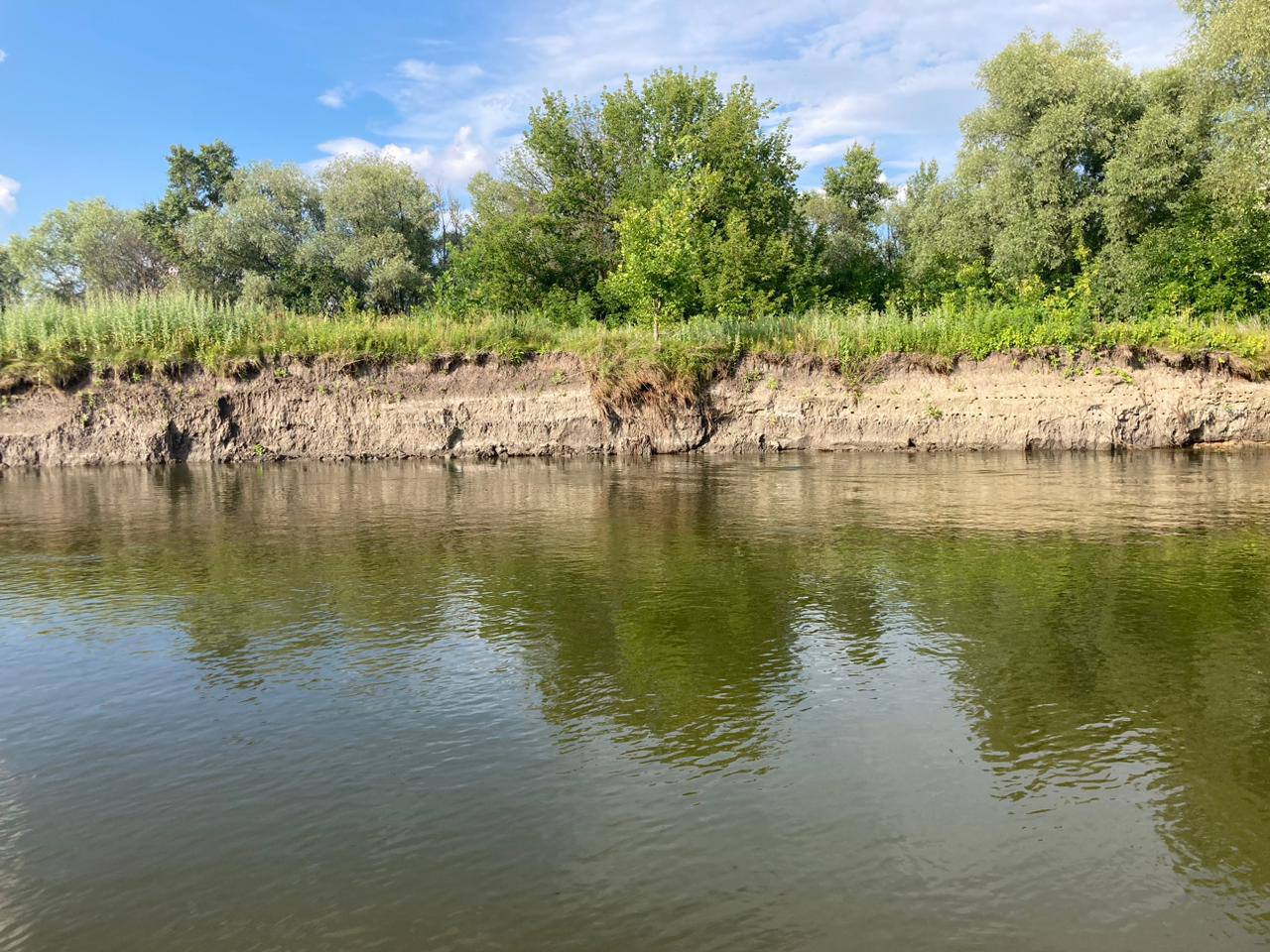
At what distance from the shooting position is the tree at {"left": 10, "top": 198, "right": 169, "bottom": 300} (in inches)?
2611

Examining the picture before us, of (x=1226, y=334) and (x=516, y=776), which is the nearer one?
(x=516, y=776)

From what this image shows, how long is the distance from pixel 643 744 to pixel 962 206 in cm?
4302

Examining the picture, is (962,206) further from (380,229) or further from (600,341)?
(380,229)

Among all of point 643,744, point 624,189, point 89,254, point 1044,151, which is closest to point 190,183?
point 89,254

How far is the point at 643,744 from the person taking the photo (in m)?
5.59

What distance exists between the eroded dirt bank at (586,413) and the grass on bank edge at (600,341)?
466 millimetres

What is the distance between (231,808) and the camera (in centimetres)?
482

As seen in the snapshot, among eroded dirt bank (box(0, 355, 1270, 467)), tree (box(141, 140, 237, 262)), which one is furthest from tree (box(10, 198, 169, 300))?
eroded dirt bank (box(0, 355, 1270, 467))

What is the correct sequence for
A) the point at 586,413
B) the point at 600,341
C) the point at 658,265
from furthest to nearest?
the point at 600,341, the point at 658,265, the point at 586,413

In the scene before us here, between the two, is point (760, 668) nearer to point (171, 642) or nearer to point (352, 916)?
point (352, 916)

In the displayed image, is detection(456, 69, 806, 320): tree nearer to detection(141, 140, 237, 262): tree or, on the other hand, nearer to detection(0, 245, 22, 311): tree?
detection(141, 140, 237, 262): tree

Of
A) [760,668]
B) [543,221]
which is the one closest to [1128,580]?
[760,668]

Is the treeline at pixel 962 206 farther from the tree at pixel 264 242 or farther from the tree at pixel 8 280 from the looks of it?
the tree at pixel 8 280

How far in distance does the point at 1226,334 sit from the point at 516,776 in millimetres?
29057
